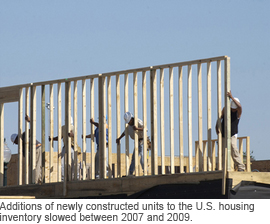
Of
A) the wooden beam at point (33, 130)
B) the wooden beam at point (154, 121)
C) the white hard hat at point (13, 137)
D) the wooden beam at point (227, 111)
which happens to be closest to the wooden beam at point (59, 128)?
the wooden beam at point (33, 130)

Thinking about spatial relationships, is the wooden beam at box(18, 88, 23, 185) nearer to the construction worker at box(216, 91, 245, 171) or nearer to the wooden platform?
the wooden platform

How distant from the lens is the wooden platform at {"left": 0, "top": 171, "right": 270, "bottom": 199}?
13.1 metres

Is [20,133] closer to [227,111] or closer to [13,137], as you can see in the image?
[13,137]

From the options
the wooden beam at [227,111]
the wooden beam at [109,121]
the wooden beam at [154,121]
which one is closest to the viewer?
the wooden beam at [227,111]

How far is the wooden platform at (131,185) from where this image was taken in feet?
42.9

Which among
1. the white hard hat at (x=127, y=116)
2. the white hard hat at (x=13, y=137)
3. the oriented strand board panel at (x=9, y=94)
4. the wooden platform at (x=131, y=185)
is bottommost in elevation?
the wooden platform at (x=131, y=185)

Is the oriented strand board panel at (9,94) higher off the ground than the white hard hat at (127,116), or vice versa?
the oriented strand board panel at (9,94)

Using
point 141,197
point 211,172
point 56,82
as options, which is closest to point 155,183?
point 141,197

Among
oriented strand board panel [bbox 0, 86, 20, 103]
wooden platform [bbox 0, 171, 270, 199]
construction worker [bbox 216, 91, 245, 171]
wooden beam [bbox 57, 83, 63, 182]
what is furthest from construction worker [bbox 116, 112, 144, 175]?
oriented strand board panel [bbox 0, 86, 20, 103]

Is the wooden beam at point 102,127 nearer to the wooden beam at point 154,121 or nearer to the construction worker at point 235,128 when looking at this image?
the wooden beam at point 154,121

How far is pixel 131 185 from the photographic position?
14.4m

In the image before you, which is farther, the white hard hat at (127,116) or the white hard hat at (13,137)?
the white hard hat at (13,137)

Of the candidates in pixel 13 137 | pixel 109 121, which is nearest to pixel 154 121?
pixel 109 121

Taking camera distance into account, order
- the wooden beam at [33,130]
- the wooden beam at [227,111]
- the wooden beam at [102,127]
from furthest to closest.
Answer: the wooden beam at [33,130] < the wooden beam at [102,127] < the wooden beam at [227,111]
